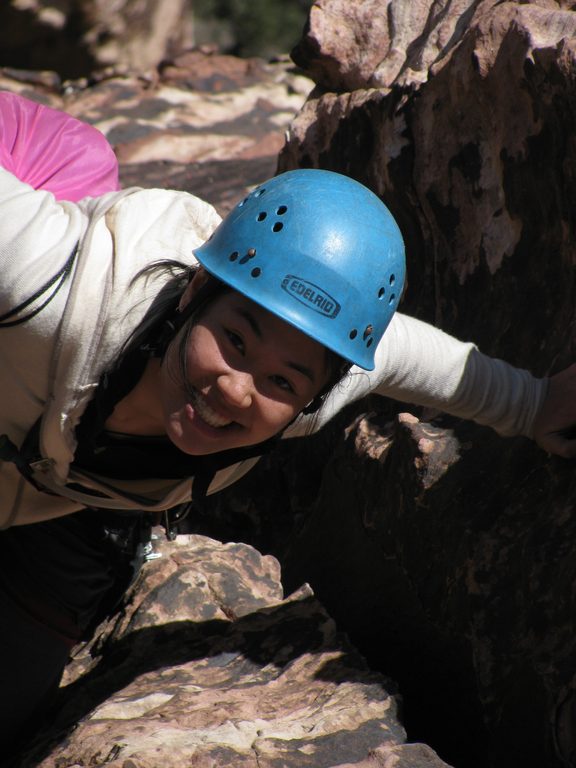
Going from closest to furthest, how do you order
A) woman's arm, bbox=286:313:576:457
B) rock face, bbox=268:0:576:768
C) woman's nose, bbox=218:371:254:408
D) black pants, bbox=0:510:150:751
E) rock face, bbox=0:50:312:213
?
1. woman's nose, bbox=218:371:254:408
2. rock face, bbox=268:0:576:768
3. woman's arm, bbox=286:313:576:457
4. black pants, bbox=0:510:150:751
5. rock face, bbox=0:50:312:213

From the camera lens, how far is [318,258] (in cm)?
168

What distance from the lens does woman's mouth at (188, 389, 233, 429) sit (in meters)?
1.72

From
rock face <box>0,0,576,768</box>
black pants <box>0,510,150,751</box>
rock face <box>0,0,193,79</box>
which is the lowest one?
rock face <box>0,0,193,79</box>

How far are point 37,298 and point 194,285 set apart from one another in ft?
0.90

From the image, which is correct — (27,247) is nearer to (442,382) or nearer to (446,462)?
(442,382)

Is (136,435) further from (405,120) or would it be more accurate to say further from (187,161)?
(187,161)

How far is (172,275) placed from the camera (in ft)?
6.11

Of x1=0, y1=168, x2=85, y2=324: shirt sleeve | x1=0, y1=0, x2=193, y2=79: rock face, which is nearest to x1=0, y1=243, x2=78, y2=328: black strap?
x1=0, y1=168, x2=85, y2=324: shirt sleeve

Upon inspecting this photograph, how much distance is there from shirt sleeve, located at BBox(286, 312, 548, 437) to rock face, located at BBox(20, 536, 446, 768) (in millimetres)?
505

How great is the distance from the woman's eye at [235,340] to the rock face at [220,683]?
0.73m

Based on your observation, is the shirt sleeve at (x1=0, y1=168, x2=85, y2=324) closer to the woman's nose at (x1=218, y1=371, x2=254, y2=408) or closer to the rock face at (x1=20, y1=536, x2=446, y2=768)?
the woman's nose at (x1=218, y1=371, x2=254, y2=408)

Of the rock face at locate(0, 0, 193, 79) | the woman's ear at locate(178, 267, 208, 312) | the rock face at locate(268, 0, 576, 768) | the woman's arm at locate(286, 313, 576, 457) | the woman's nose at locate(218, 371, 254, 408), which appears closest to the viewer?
the woman's nose at locate(218, 371, 254, 408)

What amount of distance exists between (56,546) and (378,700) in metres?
0.87

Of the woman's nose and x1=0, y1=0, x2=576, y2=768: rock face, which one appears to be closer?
the woman's nose
